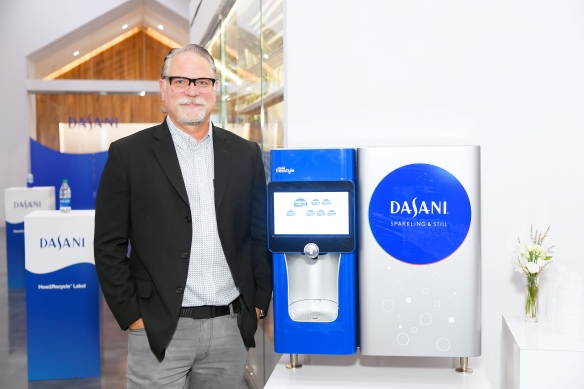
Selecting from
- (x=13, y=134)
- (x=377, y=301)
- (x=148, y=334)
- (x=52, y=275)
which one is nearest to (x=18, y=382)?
(x=52, y=275)

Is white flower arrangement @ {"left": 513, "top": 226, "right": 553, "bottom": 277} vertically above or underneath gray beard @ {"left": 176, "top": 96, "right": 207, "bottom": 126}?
underneath

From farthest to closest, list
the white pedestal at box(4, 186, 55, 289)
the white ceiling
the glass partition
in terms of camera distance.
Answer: the white ceiling
the white pedestal at box(4, 186, 55, 289)
the glass partition

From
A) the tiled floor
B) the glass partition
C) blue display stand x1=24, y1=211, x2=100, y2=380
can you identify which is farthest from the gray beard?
blue display stand x1=24, y1=211, x2=100, y2=380

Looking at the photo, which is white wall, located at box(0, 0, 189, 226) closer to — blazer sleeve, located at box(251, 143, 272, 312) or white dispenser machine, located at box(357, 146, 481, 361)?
blazer sleeve, located at box(251, 143, 272, 312)

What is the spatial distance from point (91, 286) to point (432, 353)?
300 centimetres

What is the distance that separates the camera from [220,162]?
6.70 ft

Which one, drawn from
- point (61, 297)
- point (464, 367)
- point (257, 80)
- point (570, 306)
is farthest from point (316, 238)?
point (61, 297)

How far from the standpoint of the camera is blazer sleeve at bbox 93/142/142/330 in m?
1.92

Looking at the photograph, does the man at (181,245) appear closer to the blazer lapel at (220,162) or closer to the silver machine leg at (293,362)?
the blazer lapel at (220,162)

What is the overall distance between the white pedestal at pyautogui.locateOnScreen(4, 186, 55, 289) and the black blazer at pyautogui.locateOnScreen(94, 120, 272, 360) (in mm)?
5870

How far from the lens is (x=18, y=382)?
13.8 ft

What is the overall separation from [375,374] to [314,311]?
281mm

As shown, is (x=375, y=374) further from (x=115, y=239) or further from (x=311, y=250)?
(x=115, y=239)

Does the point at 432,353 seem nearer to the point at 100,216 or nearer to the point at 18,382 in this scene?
the point at 100,216
